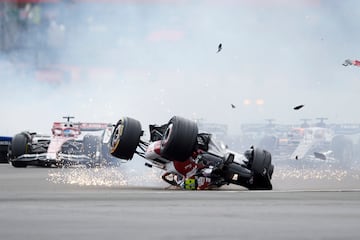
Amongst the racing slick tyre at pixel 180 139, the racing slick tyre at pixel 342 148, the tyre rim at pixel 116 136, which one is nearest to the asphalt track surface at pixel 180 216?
the racing slick tyre at pixel 180 139

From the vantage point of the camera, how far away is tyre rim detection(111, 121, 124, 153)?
18.0m

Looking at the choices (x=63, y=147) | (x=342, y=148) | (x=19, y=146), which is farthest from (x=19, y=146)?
(x=342, y=148)

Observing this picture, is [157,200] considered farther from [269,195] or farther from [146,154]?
[146,154]

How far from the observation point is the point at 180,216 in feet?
32.8

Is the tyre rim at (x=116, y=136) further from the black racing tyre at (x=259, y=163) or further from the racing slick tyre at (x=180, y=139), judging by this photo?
the black racing tyre at (x=259, y=163)

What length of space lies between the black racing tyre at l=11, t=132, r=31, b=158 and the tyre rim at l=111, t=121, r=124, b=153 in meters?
16.6

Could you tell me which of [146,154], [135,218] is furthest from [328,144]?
[135,218]

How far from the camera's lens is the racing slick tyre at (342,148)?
131ft

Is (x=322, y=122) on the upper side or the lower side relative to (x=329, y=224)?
lower

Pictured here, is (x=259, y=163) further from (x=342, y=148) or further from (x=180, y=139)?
(x=342, y=148)

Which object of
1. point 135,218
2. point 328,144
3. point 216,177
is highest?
point 135,218

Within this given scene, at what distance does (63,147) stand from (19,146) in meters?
2.11

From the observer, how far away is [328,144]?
42094 millimetres

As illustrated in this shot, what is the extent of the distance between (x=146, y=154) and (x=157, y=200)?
535 centimetres
